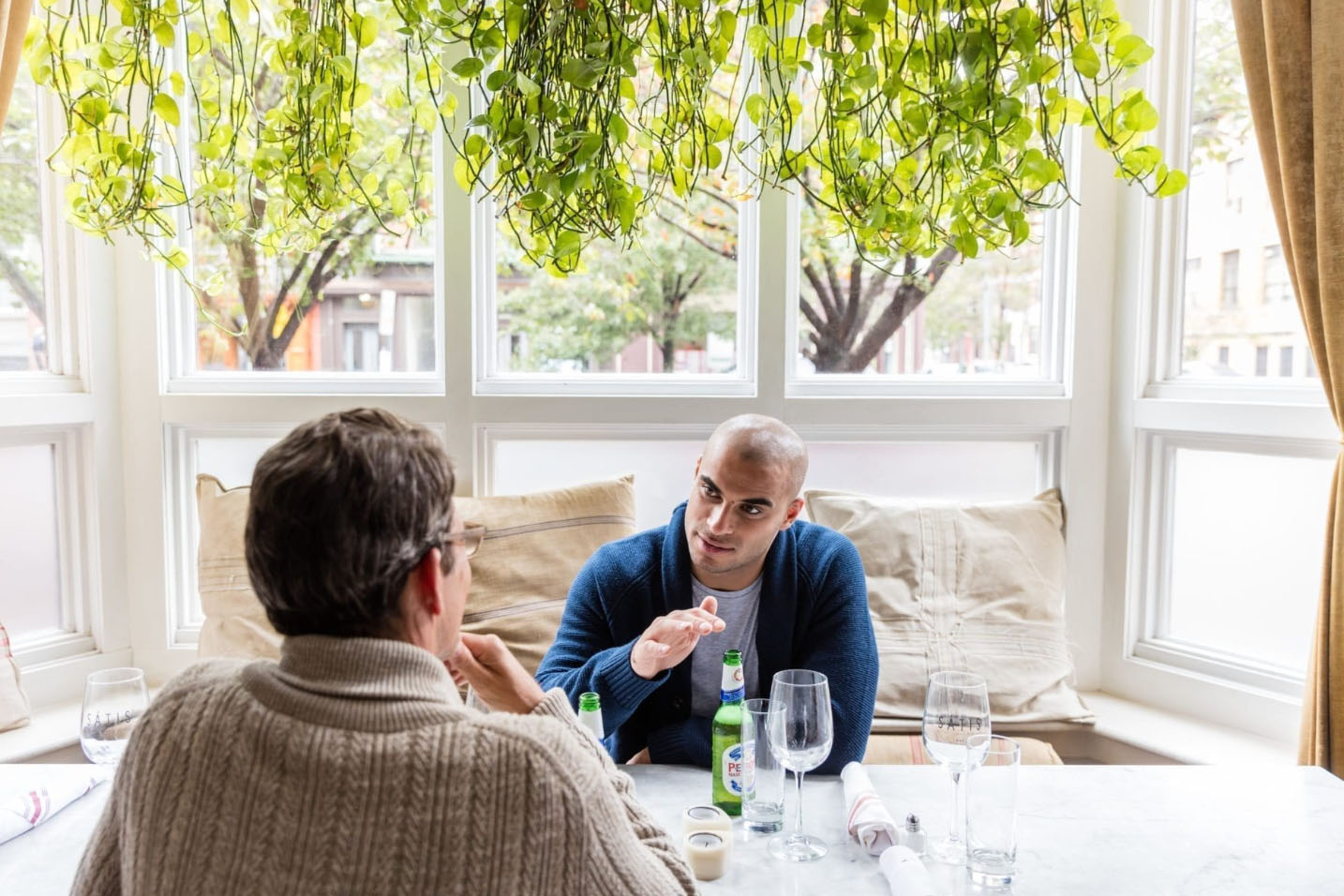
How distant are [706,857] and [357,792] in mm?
536

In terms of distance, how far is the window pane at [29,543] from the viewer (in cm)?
253

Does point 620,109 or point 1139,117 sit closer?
point 1139,117

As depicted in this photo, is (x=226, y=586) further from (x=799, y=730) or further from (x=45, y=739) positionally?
(x=799, y=730)

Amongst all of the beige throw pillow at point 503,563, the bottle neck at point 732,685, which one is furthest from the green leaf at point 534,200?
the beige throw pillow at point 503,563

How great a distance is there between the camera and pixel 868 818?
4.25ft

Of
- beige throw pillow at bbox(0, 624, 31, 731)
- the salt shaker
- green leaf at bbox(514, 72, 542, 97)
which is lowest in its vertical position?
beige throw pillow at bbox(0, 624, 31, 731)

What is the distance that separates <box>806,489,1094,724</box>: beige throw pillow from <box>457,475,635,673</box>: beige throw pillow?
1.83 ft

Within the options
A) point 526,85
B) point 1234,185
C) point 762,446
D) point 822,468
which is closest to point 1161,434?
point 1234,185

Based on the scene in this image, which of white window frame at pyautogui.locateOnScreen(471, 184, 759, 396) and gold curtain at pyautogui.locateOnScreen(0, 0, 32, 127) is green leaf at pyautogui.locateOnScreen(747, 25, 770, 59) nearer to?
white window frame at pyautogui.locateOnScreen(471, 184, 759, 396)

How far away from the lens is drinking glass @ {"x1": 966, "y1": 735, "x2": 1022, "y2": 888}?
122cm

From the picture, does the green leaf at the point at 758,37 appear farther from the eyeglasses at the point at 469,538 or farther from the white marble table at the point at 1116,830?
the white marble table at the point at 1116,830

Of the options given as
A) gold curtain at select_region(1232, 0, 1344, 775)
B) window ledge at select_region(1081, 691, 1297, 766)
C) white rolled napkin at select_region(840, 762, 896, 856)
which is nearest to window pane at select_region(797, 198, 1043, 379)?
gold curtain at select_region(1232, 0, 1344, 775)

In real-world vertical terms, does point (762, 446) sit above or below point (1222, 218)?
Result: below

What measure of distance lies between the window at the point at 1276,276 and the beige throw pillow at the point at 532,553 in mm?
1646
